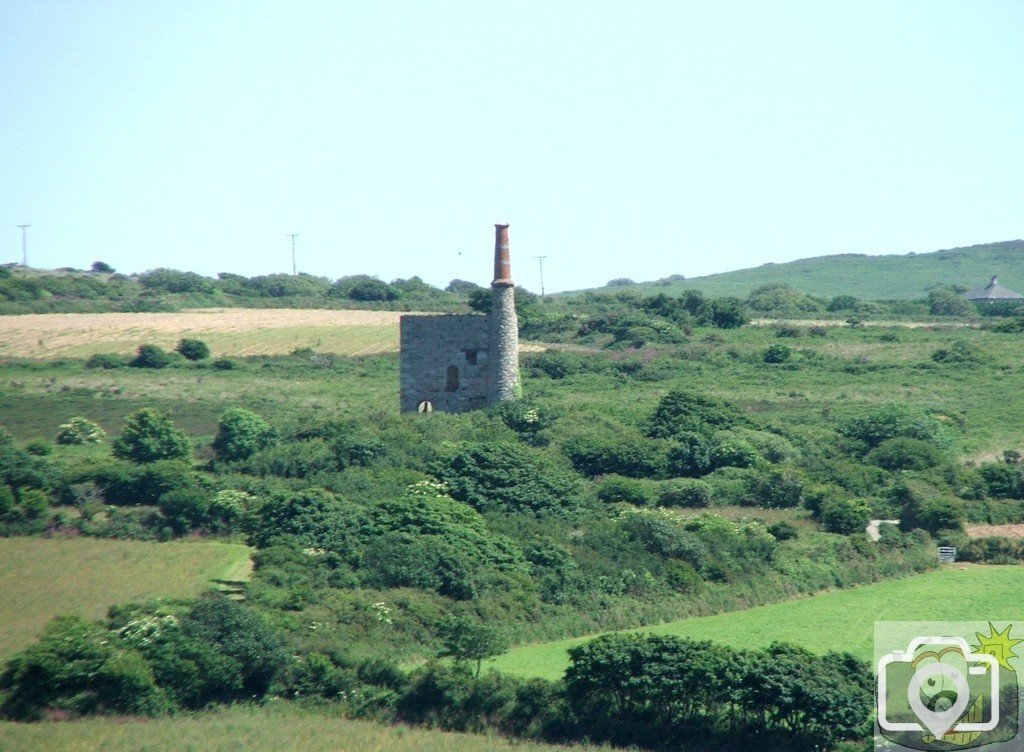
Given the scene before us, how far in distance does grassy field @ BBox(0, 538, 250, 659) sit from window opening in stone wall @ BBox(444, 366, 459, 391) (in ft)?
43.7

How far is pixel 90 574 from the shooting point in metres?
30.2

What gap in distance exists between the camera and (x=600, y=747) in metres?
21.3

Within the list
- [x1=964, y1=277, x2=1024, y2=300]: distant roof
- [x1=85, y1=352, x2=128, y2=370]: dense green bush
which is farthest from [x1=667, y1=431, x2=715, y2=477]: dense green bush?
[x1=964, y1=277, x2=1024, y2=300]: distant roof

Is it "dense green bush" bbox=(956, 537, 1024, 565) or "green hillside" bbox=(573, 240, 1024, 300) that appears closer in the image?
"dense green bush" bbox=(956, 537, 1024, 565)

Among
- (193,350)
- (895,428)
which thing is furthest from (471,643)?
(193,350)

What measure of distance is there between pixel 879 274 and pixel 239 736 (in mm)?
147090

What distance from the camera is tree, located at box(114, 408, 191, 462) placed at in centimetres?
4100

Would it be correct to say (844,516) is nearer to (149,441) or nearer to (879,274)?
(149,441)

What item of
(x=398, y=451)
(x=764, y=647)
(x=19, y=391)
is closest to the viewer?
(x=764, y=647)

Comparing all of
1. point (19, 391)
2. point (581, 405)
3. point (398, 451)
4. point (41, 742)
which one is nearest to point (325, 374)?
point (19, 391)

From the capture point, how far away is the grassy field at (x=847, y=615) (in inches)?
1021

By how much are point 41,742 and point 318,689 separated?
4.98 m

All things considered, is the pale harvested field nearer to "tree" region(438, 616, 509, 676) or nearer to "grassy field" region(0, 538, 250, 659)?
"grassy field" region(0, 538, 250, 659)

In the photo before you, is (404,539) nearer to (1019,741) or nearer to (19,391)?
(1019,741)
